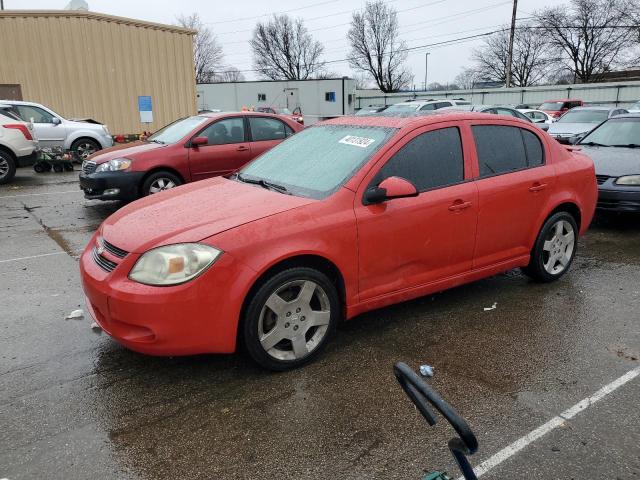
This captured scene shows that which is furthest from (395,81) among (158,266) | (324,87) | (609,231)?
(158,266)

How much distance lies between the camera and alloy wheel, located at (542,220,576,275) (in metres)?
4.86

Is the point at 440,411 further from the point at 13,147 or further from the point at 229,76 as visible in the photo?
the point at 229,76

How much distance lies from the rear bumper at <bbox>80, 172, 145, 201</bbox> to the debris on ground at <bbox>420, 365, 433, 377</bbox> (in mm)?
5982

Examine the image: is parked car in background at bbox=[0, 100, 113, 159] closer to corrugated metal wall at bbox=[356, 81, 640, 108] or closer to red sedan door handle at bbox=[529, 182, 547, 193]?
red sedan door handle at bbox=[529, 182, 547, 193]

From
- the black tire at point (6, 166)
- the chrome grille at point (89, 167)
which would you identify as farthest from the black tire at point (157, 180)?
the black tire at point (6, 166)

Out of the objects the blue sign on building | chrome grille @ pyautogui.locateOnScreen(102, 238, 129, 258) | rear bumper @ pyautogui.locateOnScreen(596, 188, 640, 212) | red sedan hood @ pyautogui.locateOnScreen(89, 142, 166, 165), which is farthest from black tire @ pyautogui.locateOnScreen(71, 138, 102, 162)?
rear bumper @ pyautogui.locateOnScreen(596, 188, 640, 212)

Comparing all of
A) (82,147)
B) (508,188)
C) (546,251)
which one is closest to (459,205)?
(508,188)

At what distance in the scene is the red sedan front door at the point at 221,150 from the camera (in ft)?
27.8

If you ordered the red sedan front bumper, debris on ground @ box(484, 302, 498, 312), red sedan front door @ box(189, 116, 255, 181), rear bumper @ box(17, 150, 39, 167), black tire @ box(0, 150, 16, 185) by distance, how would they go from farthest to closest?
rear bumper @ box(17, 150, 39, 167) → black tire @ box(0, 150, 16, 185) → red sedan front door @ box(189, 116, 255, 181) → debris on ground @ box(484, 302, 498, 312) → the red sedan front bumper

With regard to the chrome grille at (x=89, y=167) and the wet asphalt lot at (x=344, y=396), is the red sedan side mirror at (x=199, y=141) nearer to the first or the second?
the chrome grille at (x=89, y=167)

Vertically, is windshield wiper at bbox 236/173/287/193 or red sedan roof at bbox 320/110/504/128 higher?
red sedan roof at bbox 320/110/504/128

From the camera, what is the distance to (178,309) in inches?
118

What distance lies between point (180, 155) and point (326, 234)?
18.2ft

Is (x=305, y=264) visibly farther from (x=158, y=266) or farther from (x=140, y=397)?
(x=140, y=397)
